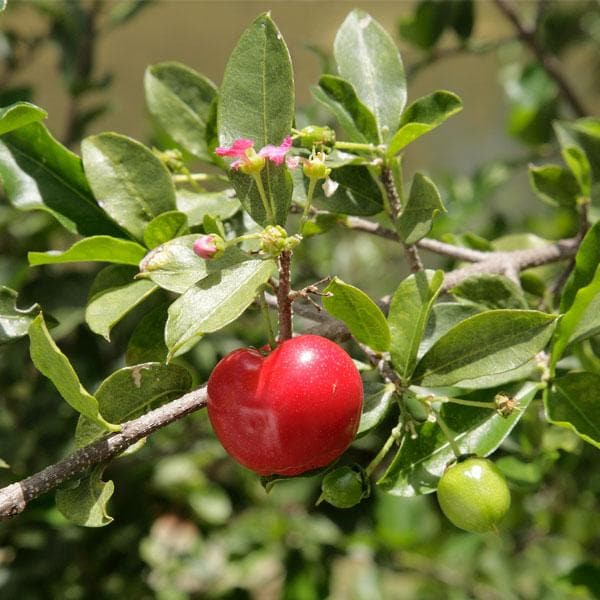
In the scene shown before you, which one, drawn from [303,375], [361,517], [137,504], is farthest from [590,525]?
[303,375]

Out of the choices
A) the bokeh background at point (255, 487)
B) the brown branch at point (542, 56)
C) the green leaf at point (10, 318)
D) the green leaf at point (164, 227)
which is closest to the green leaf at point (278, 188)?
the green leaf at point (164, 227)

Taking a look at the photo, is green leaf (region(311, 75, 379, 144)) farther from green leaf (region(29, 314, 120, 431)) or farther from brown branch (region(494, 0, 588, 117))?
brown branch (region(494, 0, 588, 117))

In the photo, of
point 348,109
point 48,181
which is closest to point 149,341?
point 48,181

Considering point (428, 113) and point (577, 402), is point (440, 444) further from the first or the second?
point (428, 113)

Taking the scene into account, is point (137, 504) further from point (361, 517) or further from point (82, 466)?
point (82, 466)

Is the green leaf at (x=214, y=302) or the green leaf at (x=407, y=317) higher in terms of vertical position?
the green leaf at (x=214, y=302)

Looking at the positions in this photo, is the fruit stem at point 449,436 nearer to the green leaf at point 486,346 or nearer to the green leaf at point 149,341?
the green leaf at point 486,346
